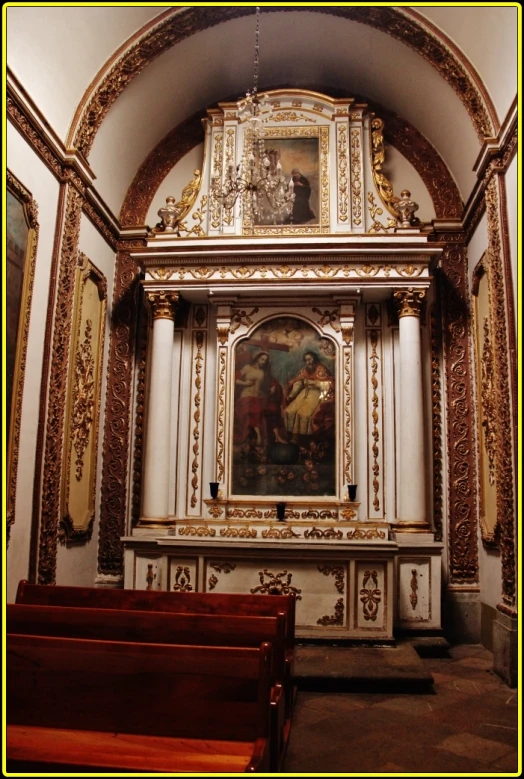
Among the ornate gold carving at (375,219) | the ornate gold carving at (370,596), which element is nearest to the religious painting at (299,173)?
the ornate gold carving at (375,219)

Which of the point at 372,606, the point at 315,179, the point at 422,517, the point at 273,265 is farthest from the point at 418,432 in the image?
the point at 315,179

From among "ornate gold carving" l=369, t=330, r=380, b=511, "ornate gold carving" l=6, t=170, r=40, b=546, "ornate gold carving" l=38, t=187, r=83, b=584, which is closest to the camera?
"ornate gold carving" l=6, t=170, r=40, b=546

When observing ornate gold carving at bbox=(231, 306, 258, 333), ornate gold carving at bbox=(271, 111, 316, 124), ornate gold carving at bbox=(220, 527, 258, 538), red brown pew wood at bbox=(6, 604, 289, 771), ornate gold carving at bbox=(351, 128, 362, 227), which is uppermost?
ornate gold carving at bbox=(271, 111, 316, 124)

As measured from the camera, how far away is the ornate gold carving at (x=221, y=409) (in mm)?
8242

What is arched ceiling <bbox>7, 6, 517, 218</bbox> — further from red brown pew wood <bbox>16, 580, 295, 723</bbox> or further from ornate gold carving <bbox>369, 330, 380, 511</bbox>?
red brown pew wood <bbox>16, 580, 295, 723</bbox>

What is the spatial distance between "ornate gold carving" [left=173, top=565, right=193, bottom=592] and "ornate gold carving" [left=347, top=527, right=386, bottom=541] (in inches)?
75.2

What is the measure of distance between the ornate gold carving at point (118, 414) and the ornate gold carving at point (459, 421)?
4233 mm

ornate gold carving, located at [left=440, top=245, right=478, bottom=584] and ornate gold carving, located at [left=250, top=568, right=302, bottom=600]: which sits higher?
ornate gold carving, located at [left=440, top=245, right=478, bottom=584]

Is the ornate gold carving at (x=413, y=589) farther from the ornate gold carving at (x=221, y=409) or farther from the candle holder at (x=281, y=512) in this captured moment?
the ornate gold carving at (x=221, y=409)

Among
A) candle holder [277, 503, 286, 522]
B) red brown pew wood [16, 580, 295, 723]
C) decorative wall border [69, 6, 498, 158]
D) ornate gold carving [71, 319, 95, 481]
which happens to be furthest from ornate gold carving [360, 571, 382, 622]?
decorative wall border [69, 6, 498, 158]

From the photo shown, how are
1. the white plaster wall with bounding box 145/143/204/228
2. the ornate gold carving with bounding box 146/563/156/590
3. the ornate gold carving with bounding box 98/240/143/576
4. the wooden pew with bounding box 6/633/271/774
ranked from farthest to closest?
the white plaster wall with bounding box 145/143/204/228
the ornate gold carving with bounding box 98/240/143/576
the ornate gold carving with bounding box 146/563/156/590
the wooden pew with bounding box 6/633/271/774

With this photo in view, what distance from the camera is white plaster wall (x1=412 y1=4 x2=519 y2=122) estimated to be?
6004mm

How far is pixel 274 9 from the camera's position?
7.97 metres

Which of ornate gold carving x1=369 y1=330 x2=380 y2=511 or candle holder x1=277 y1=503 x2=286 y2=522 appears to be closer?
candle holder x1=277 y1=503 x2=286 y2=522
